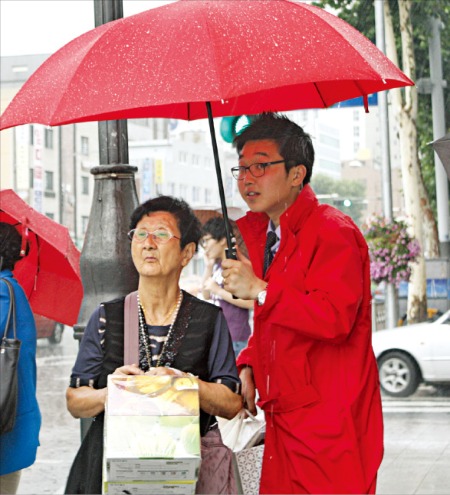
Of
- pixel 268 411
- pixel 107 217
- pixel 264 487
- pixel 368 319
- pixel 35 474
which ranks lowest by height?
pixel 35 474

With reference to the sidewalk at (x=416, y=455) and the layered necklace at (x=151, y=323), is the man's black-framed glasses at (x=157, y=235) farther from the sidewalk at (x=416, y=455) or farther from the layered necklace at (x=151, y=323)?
the sidewalk at (x=416, y=455)

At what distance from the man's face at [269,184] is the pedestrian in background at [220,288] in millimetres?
4645

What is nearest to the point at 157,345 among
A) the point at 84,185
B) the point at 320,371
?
the point at 320,371

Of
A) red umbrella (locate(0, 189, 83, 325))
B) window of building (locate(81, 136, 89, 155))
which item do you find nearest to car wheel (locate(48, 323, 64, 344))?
red umbrella (locate(0, 189, 83, 325))

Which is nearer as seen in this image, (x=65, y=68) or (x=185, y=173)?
(x=65, y=68)

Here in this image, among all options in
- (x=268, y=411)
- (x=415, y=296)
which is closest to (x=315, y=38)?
(x=268, y=411)

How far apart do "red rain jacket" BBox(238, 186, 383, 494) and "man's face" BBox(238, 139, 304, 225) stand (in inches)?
4.6

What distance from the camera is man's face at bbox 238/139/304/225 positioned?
3.94 meters

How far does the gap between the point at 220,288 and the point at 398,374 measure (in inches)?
222

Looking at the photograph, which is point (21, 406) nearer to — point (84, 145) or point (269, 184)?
point (269, 184)

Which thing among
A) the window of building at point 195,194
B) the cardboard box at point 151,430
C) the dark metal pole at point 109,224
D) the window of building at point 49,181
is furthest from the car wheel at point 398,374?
the window of building at point 195,194

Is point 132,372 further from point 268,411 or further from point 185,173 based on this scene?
point 185,173

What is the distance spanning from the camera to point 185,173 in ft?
251

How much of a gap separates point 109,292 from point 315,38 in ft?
6.17
